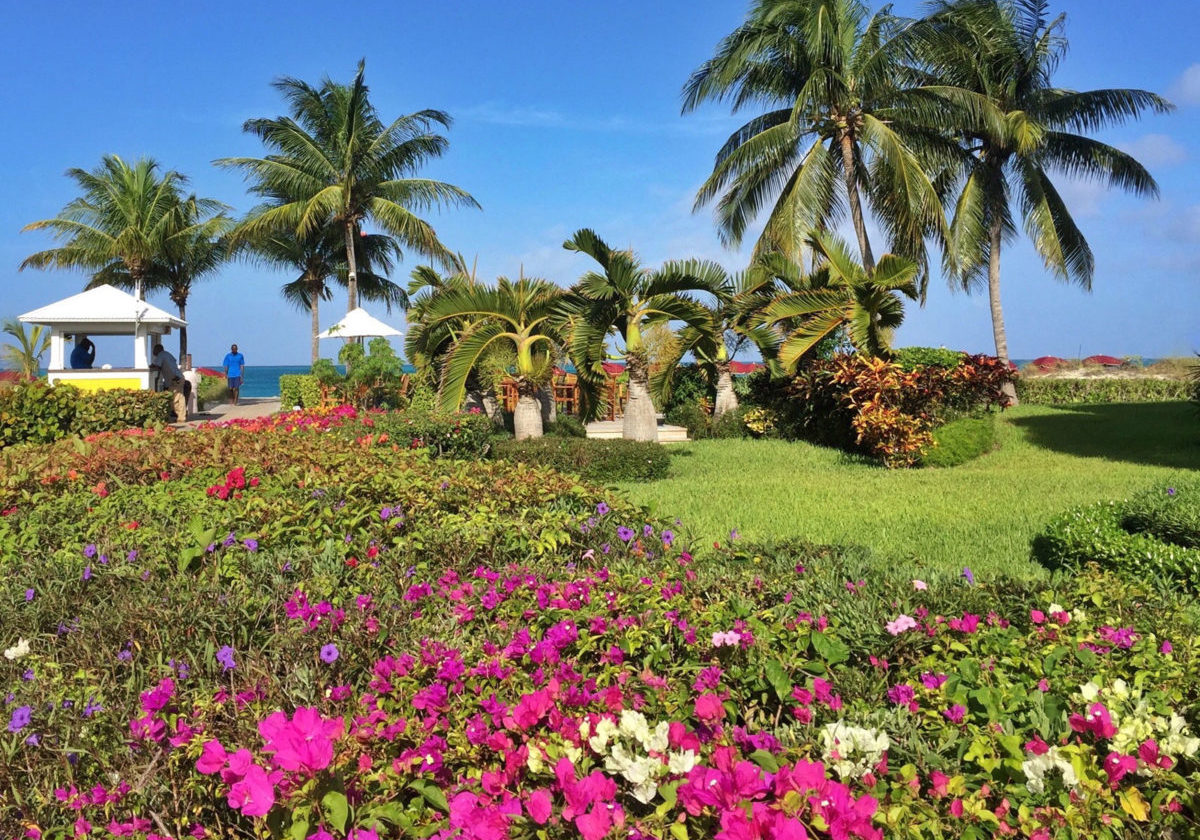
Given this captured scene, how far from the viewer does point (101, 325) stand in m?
19.0

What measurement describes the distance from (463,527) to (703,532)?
8.27 feet

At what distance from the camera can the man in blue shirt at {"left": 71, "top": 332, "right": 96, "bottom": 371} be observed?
19156mm

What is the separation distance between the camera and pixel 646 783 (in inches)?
67.2

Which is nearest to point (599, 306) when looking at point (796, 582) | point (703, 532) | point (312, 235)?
point (703, 532)

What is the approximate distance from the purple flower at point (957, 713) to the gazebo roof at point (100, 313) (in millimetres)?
19989

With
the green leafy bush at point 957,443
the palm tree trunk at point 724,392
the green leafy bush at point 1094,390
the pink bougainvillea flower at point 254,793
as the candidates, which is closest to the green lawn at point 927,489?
the green leafy bush at point 957,443

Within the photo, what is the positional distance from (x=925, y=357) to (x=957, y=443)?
5.38 feet

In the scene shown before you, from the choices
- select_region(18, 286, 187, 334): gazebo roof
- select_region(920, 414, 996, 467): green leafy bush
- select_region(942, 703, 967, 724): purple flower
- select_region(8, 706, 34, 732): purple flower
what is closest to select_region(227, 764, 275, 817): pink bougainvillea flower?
select_region(8, 706, 34, 732): purple flower

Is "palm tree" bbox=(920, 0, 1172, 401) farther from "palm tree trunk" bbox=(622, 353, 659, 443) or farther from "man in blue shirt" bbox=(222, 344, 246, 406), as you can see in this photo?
"man in blue shirt" bbox=(222, 344, 246, 406)

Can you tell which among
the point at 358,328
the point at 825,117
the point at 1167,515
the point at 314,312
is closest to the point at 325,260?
the point at 314,312

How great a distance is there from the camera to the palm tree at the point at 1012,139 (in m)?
20.2

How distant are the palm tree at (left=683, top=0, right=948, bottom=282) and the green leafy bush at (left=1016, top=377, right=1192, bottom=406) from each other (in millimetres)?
6139

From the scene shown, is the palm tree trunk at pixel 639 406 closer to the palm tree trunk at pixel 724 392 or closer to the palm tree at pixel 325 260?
the palm tree trunk at pixel 724 392

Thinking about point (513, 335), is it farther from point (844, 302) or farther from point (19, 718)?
point (19, 718)
